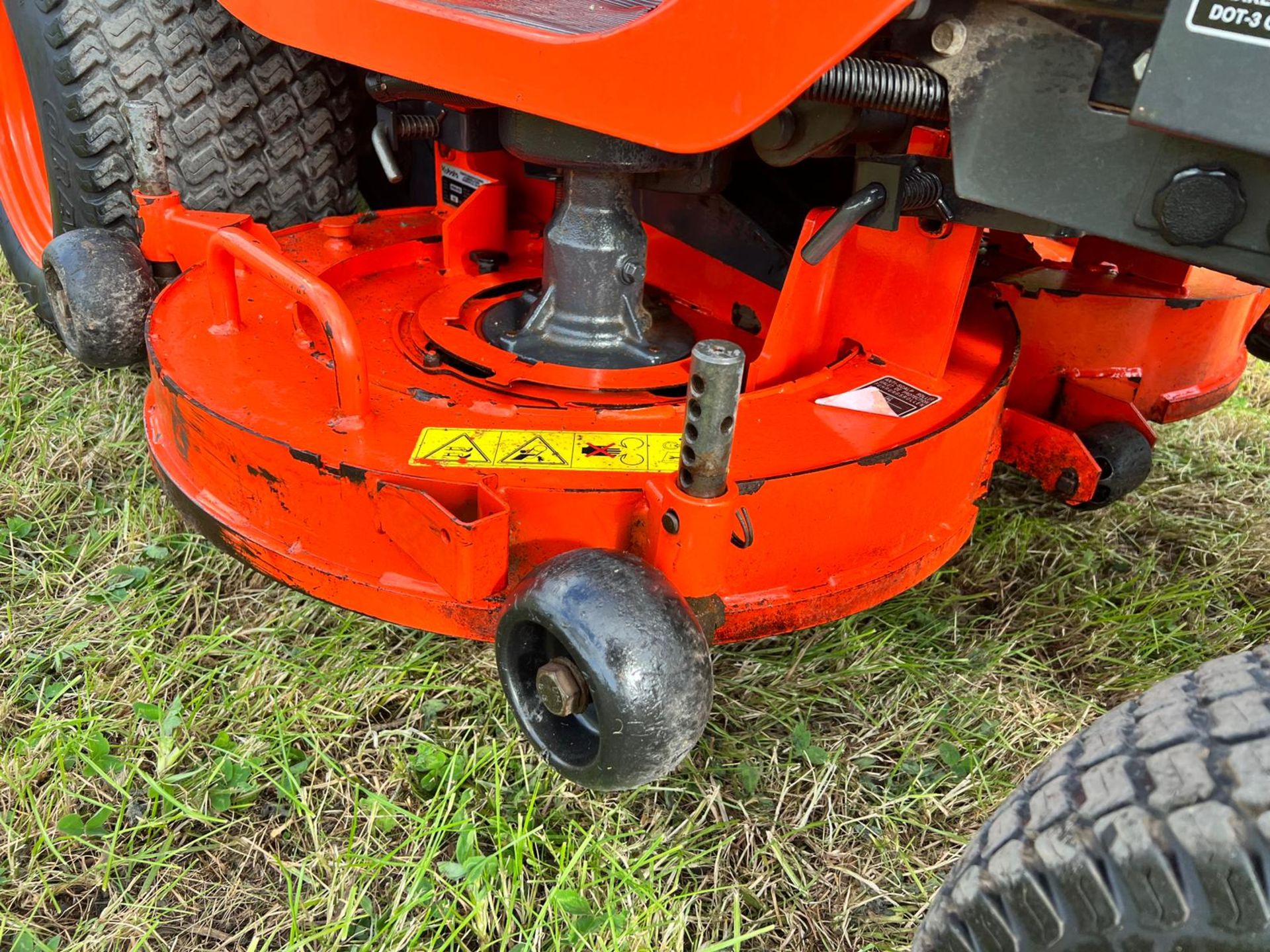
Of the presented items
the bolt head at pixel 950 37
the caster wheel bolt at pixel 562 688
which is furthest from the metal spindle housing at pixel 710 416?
the bolt head at pixel 950 37

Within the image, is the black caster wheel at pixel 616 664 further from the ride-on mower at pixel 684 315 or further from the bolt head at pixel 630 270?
the bolt head at pixel 630 270

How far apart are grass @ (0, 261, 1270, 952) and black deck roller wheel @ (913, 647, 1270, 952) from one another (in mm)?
454

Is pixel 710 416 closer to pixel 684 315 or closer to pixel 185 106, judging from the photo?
pixel 684 315

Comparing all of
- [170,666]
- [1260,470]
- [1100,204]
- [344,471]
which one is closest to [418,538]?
[344,471]

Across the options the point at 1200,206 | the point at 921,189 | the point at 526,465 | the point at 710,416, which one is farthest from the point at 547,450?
the point at 1200,206

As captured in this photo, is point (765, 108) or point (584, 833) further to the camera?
point (584, 833)

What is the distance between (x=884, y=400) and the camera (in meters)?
1.53

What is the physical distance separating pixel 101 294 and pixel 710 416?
4.35 feet

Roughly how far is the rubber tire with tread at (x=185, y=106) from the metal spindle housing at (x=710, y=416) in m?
1.50

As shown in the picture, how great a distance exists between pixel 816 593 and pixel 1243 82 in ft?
2.60

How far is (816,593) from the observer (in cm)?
141

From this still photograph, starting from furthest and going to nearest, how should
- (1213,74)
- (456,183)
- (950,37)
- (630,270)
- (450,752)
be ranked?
1. (456,183)
2. (630,270)
3. (450,752)
4. (950,37)
5. (1213,74)

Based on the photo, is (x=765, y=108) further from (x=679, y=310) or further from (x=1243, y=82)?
(x=679, y=310)

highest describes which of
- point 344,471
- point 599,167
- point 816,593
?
point 599,167
